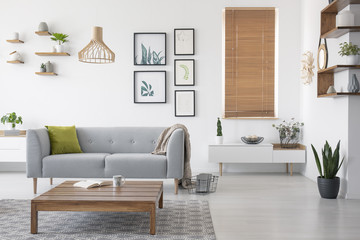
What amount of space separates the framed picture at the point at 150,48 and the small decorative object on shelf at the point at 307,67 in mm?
2053

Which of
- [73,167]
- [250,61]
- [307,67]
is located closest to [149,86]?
[250,61]

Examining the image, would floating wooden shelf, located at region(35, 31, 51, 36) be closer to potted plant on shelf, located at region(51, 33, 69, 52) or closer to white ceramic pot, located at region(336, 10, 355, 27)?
potted plant on shelf, located at region(51, 33, 69, 52)

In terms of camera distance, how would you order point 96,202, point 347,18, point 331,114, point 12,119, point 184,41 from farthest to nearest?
point 184,41
point 12,119
point 331,114
point 347,18
point 96,202

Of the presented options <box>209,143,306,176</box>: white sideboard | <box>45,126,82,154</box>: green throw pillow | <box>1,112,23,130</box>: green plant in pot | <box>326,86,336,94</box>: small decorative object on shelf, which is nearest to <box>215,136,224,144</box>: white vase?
<box>209,143,306,176</box>: white sideboard

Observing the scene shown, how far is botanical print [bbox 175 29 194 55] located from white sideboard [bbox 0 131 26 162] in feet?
8.62

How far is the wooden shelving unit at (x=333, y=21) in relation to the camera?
383cm

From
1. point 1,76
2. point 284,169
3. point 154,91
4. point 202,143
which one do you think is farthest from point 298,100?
point 1,76

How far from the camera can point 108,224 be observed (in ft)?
9.99

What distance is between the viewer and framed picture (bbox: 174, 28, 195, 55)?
5.73m

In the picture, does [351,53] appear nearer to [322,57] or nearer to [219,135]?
[322,57]

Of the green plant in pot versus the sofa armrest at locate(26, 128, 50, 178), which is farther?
the green plant in pot

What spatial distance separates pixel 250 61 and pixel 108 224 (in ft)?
11.9

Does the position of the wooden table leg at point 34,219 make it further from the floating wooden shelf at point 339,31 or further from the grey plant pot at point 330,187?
the floating wooden shelf at point 339,31

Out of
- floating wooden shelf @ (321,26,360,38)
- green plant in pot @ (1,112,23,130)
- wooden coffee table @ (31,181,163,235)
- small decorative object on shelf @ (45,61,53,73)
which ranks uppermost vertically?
floating wooden shelf @ (321,26,360,38)
